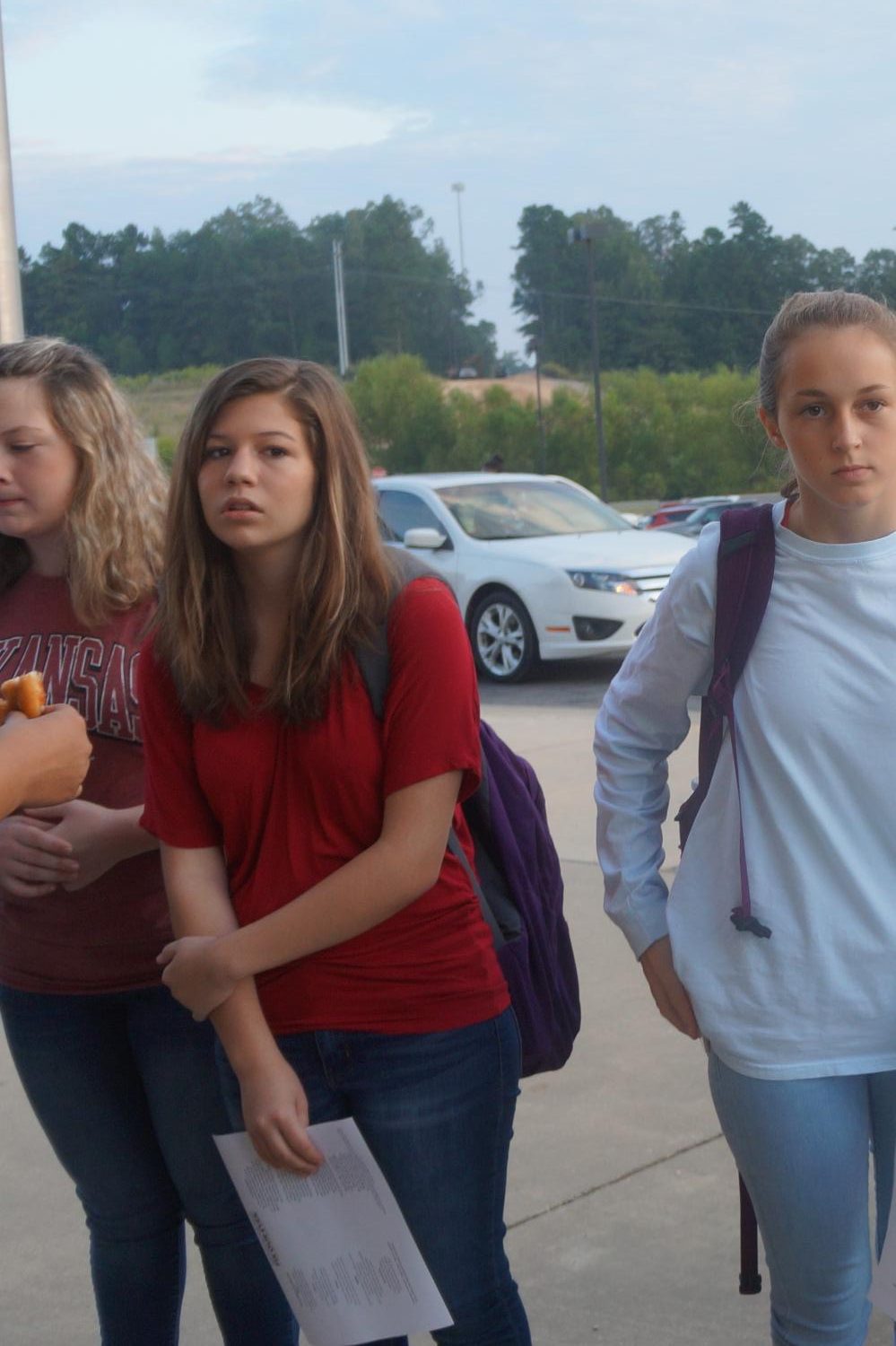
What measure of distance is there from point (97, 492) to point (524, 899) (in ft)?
2.99

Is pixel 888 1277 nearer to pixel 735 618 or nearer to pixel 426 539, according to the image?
pixel 735 618

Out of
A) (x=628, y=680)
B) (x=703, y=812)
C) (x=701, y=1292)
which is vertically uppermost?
(x=628, y=680)

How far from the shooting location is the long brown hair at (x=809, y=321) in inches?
74.8

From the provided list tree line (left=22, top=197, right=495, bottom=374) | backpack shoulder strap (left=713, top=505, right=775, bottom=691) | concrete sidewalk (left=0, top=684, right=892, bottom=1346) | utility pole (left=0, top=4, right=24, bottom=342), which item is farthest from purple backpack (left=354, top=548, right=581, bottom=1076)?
tree line (left=22, top=197, right=495, bottom=374)

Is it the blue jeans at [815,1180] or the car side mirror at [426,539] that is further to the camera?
the car side mirror at [426,539]

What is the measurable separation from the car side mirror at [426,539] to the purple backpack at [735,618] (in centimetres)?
1017

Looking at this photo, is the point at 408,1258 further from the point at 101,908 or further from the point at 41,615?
the point at 41,615

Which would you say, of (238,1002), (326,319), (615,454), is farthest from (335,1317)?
(326,319)

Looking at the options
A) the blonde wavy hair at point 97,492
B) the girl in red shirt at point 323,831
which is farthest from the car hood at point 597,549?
the girl in red shirt at point 323,831

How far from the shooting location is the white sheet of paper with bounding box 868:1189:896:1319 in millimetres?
1845

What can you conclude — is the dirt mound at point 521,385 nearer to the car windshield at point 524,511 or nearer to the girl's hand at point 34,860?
the car windshield at point 524,511

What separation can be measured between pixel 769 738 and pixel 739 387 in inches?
2500

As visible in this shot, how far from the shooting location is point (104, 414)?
2.43 m

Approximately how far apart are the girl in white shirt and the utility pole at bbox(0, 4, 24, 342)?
15.7 ft
